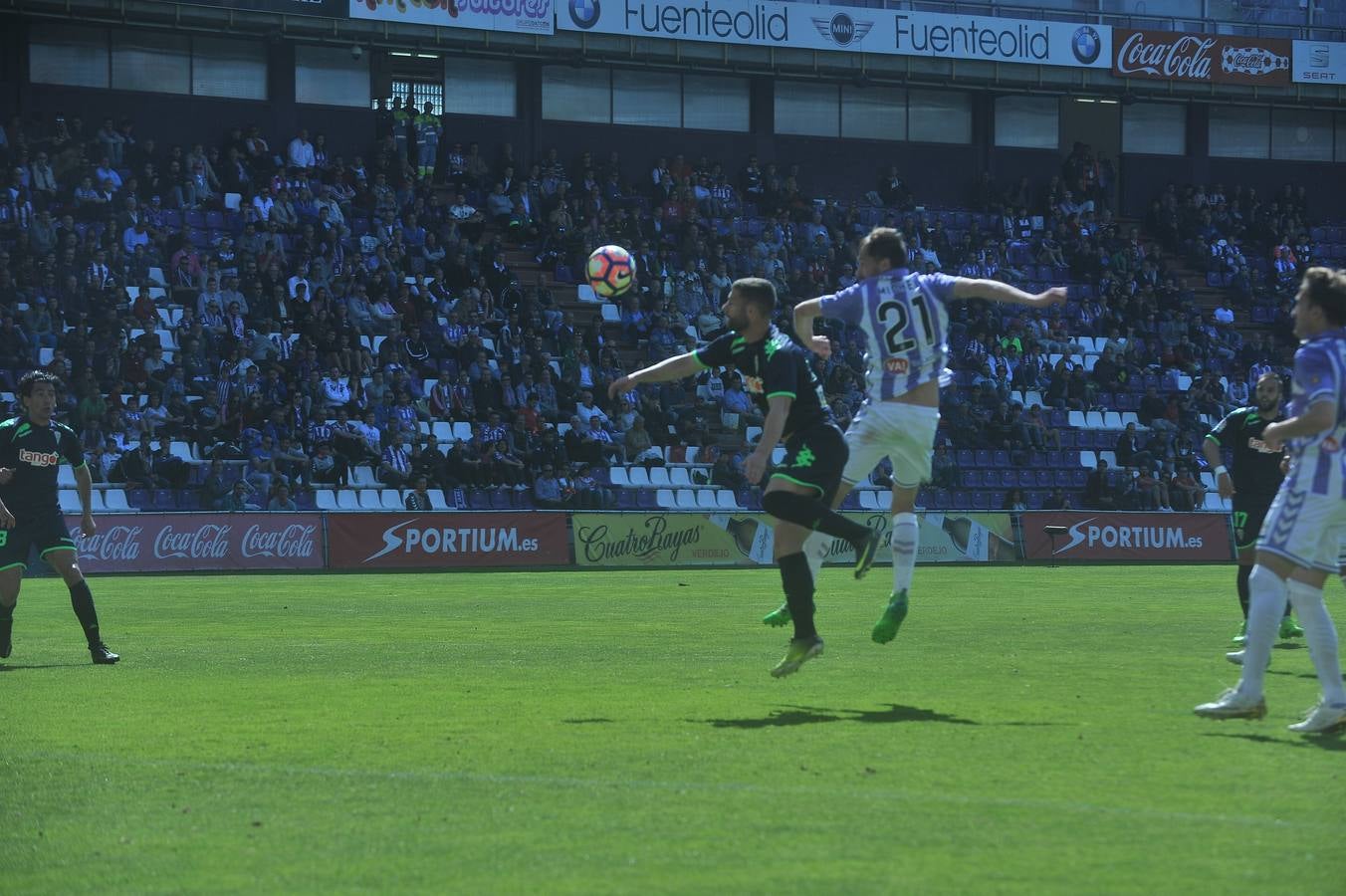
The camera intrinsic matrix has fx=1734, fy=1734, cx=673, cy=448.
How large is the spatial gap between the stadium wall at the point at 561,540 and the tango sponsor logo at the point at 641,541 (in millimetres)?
18

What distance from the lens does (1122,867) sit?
5.45 meters

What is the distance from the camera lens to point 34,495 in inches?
529

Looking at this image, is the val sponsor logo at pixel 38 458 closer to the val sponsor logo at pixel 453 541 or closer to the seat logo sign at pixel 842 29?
the val sponsor logo at pixel 453 541

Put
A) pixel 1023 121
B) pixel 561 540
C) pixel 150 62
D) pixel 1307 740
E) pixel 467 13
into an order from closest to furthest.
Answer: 1. pixel 1307 740
2. pixel 561 540
3. pixel 467 13
4. pixel 150 62
5. pixel 1023 121

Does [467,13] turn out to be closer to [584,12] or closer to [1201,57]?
A: [584,12]

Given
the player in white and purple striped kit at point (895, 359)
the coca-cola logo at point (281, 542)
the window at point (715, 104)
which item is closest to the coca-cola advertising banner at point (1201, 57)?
the window at point (715, 104)

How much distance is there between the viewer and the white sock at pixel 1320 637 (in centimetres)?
823

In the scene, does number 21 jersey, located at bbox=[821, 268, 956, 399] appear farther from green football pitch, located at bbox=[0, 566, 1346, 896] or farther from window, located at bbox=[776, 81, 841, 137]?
window, located at bbox=[776, 81, 841, 137]

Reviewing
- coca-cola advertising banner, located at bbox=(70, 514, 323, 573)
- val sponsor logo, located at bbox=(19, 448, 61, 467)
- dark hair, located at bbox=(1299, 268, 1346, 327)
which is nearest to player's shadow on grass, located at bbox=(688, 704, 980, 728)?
dark hair, located at bbox=(1299, 268, 1346, 327)

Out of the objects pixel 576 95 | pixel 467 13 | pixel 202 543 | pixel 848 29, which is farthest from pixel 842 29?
pixel 202 543

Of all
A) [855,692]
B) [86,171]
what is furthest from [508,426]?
[855,692]

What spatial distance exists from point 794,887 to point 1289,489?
4115 mm

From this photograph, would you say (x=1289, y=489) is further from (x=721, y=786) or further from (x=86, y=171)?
(x=86, y=171)

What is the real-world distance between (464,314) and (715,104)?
14055mm
